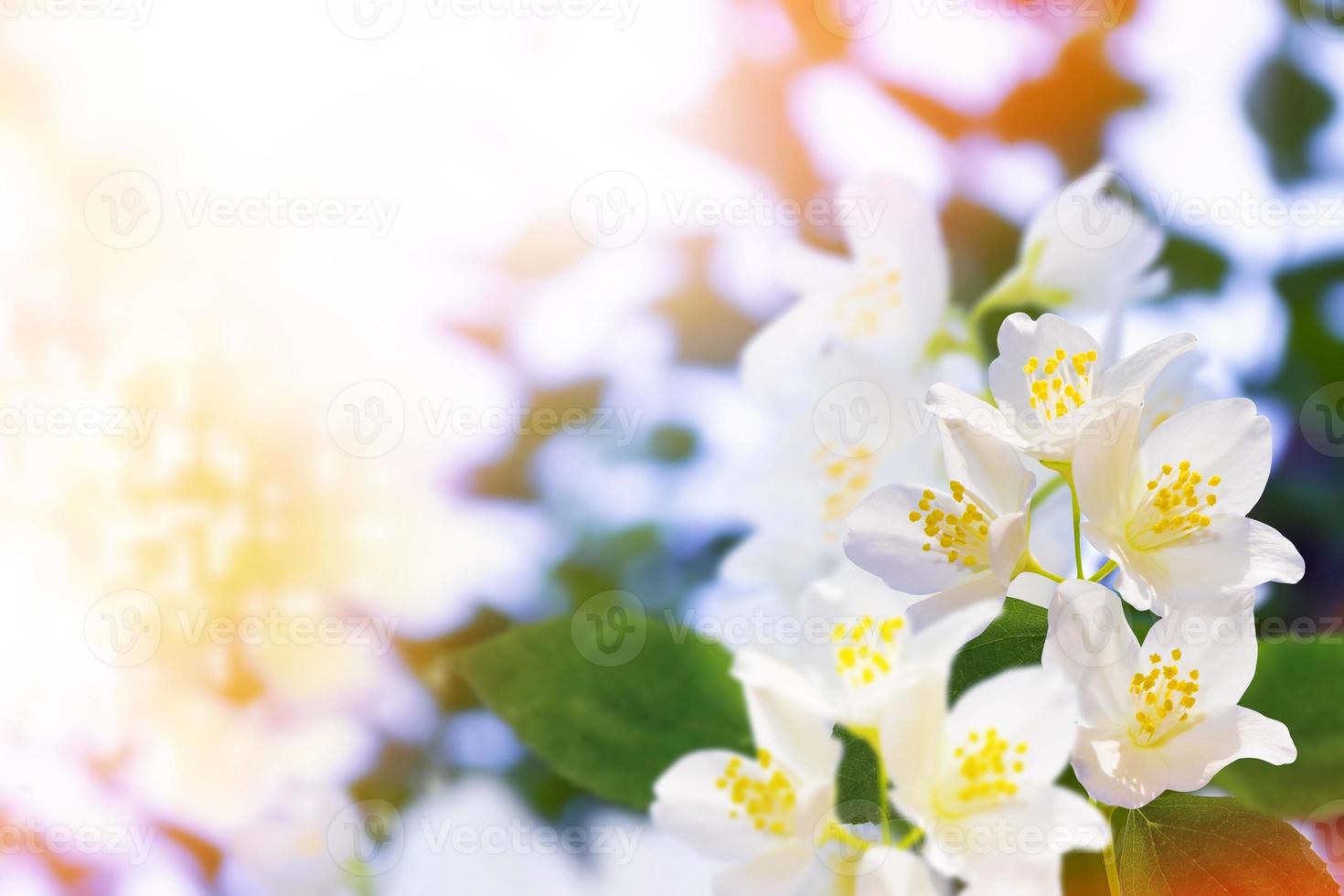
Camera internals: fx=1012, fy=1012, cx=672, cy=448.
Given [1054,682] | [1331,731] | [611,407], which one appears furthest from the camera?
[611,407]

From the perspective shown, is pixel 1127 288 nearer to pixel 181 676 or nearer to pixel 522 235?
pixel 522 235

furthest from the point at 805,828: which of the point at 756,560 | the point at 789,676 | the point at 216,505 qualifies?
the point at 216,505

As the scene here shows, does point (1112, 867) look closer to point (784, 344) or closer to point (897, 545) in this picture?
point (897, 545)
